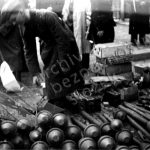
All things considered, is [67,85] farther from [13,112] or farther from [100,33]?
[100,33]

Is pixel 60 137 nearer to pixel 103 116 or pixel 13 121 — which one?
pixel 13 121

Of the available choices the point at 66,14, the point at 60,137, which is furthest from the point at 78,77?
the point at 66,14

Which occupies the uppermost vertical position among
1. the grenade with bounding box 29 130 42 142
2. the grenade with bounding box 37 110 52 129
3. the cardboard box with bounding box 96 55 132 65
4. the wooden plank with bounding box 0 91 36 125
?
the cardboard box with bounding box 96 55 132 65

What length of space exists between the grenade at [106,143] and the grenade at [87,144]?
83mm

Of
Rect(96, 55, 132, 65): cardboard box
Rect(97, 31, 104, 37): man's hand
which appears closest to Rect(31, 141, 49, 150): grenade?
Rect(96, 55, 132, 65): cardboard box

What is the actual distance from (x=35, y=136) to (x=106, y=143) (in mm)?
1023

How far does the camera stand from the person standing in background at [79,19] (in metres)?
8.11

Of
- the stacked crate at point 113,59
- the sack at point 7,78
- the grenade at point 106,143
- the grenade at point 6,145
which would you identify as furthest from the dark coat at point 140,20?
the grenade at point 6,145

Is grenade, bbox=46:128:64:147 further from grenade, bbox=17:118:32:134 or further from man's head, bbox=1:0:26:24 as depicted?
man's head, bbox=1:0:26:24

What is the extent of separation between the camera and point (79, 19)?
8078mm

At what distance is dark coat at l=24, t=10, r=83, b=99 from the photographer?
5309 millimetres

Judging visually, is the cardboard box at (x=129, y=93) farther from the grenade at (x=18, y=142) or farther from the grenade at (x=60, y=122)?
the grenade at (x=18, y=142)

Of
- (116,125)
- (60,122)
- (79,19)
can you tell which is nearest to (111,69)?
(79,19)

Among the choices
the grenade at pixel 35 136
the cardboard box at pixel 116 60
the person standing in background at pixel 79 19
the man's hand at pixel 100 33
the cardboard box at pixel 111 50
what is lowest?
the grenade at pixel 35 136
